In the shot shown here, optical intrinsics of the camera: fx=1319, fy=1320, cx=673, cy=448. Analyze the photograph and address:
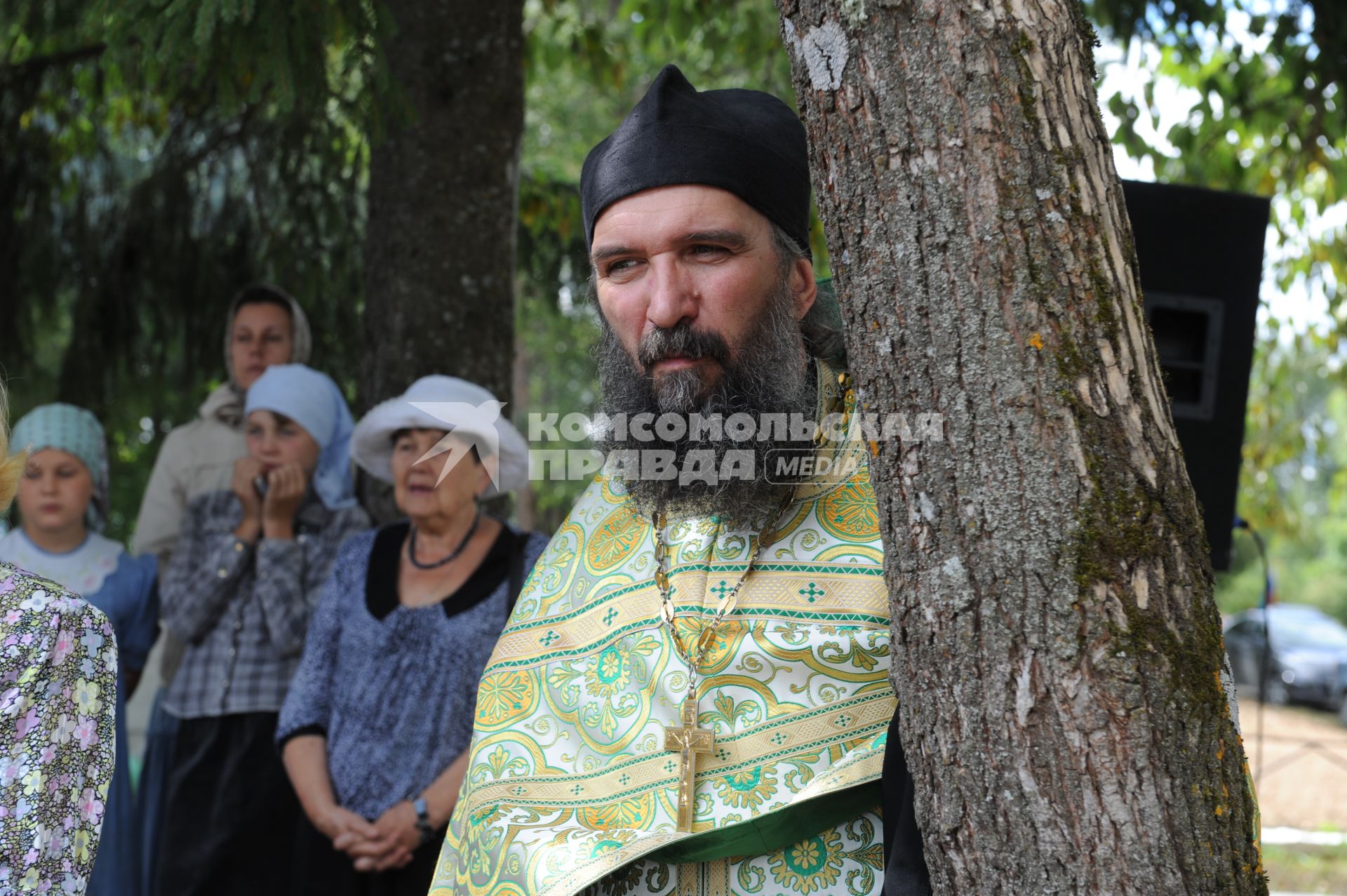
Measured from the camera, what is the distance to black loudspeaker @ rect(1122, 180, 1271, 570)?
12.5 feet

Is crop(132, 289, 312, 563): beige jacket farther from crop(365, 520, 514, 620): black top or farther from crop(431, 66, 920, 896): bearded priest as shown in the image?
crop(431, 66, 920, 896): bearded priest

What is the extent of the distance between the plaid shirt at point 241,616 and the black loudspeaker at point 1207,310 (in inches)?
103

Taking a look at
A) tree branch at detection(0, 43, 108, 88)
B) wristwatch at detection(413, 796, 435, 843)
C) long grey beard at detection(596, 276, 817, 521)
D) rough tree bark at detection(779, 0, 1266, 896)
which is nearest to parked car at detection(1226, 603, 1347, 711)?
A: tree branch at detection(0, 43, 108, 88)

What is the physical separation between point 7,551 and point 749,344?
2.94 metres

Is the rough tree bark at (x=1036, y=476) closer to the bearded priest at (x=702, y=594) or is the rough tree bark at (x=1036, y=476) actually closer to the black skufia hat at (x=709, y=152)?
the bearded priest at (x=702, y=594)

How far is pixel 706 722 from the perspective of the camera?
2.10 metres

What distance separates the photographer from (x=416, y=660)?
11.5ft

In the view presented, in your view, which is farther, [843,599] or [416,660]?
[416,660]

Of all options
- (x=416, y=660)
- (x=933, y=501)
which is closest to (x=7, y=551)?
(x=416, y=660)

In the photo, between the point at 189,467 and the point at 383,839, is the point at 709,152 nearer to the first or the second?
the point at 383,839

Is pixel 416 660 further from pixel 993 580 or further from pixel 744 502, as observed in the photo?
pixel 993 580

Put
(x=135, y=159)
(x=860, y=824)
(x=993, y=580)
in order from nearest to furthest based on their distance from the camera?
(x=993, y=580) → (x=860, y=824) → (x=135, y=159)

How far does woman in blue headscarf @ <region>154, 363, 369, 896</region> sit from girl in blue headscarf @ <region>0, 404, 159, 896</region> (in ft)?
0.63


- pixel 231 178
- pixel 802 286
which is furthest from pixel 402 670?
pixel 231 178
